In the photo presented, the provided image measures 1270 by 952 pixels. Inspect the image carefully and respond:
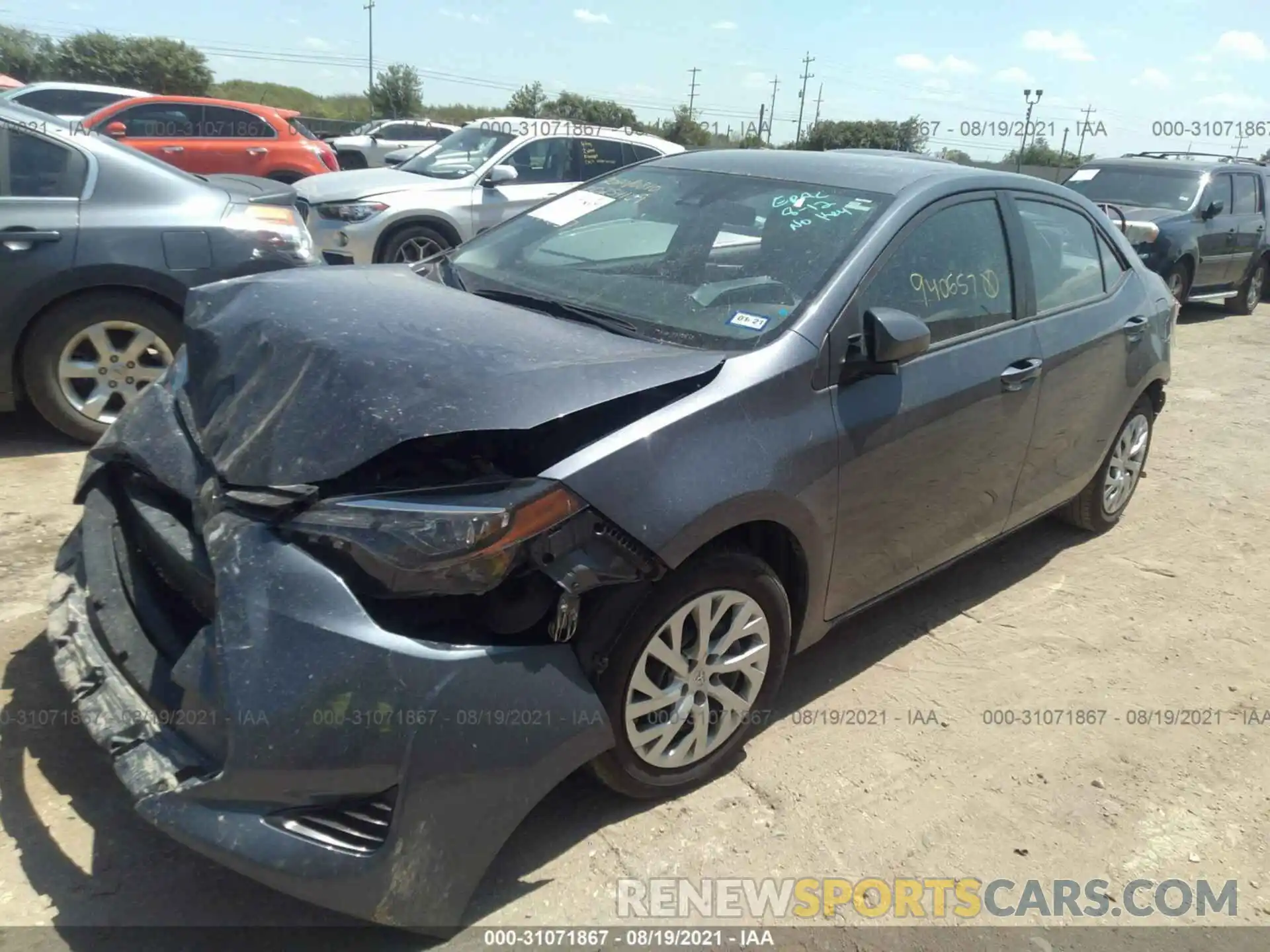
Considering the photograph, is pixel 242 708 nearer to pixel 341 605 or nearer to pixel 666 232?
pixel 341 605

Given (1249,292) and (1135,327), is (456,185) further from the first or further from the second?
(1249,292)

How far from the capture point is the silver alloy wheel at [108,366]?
4.77 meters

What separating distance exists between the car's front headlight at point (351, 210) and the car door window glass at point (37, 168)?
369cm

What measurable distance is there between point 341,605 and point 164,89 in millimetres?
49663

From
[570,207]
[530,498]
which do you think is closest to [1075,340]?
[570,207]

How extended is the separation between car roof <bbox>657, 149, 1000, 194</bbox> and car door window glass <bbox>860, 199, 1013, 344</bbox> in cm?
15

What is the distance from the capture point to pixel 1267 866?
2801 mm

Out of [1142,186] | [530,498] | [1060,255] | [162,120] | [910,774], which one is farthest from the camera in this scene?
[162,120]

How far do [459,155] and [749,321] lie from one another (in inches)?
295

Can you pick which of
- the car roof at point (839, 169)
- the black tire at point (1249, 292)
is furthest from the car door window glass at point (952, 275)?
the black tire at point (1249, 292)

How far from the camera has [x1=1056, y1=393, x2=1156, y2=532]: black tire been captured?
15.3 feet

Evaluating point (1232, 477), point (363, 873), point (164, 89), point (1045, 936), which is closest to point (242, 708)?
point (363, 873)

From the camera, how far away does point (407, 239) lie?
28.7 ft

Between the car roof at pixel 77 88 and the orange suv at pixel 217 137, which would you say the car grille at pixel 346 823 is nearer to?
the orange suv at pixel 217 137
